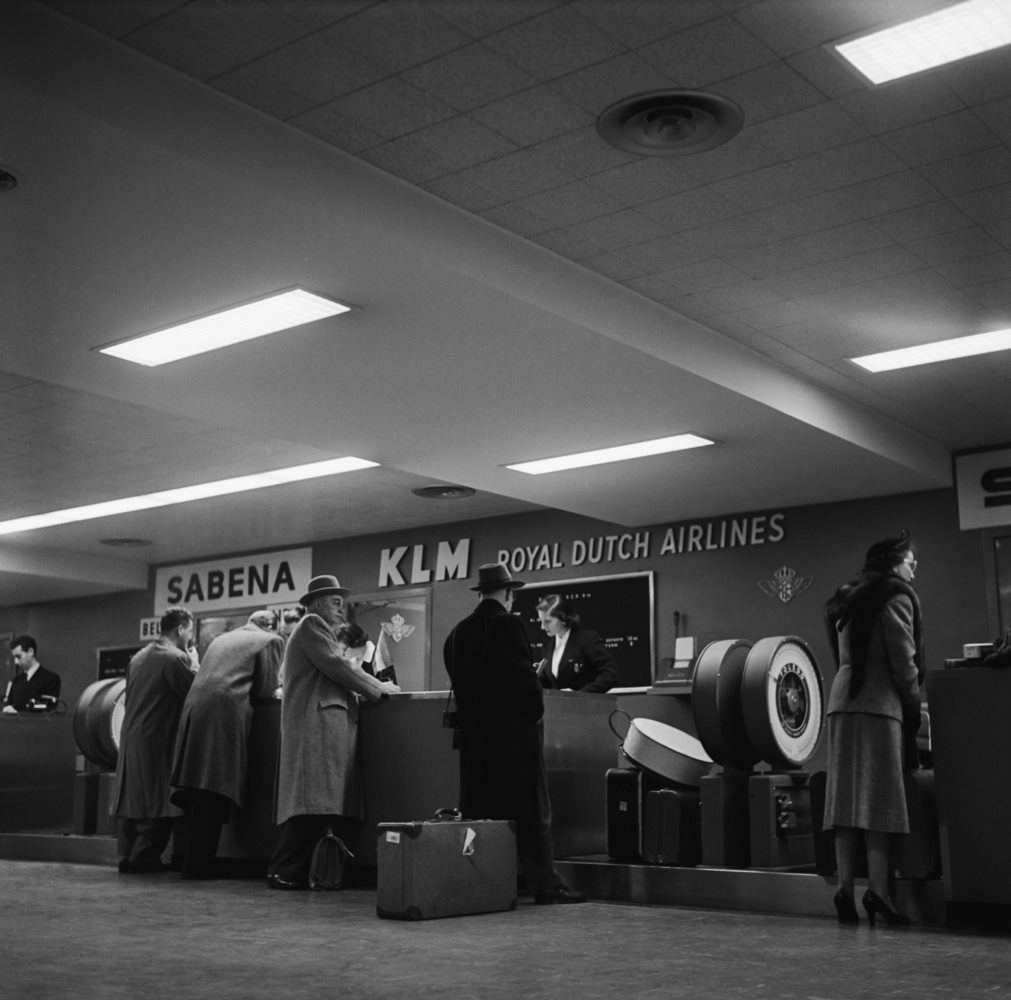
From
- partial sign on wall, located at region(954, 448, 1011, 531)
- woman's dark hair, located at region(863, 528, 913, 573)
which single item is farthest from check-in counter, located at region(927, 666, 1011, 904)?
partial sign on wall, located at region(954, 448, 1011, 531)

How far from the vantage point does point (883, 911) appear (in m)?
5.32

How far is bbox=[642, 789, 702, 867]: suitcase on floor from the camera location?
6758mm

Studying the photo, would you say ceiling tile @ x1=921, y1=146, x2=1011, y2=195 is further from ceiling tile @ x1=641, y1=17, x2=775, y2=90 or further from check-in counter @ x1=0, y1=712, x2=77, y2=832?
check-in counter @ x1=0, y1=712, x2=77, y2=832

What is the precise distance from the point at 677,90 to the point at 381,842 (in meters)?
3.32

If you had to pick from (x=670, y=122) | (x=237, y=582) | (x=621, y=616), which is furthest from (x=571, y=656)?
(x=237, y=582)

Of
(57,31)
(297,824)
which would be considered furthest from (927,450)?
(57,31)

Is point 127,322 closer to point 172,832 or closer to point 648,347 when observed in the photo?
point 648,347

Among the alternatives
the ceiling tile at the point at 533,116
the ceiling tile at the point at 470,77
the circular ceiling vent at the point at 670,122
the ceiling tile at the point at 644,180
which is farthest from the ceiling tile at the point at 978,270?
the ceiling tile at the point at 470,77

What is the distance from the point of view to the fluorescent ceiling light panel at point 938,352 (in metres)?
7.75

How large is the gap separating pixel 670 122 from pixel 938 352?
11.5 ft

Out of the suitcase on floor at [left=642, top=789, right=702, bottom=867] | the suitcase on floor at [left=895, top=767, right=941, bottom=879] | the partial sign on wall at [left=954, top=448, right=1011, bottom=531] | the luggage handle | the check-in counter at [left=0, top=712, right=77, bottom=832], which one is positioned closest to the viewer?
the suitcase on floor at [left=895, top=767, right=941, bottom=879]

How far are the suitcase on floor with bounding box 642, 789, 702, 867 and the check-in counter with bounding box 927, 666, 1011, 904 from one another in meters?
1.63

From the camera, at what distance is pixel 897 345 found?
7.80m

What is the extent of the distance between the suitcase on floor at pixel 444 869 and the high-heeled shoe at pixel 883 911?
1.56 m
